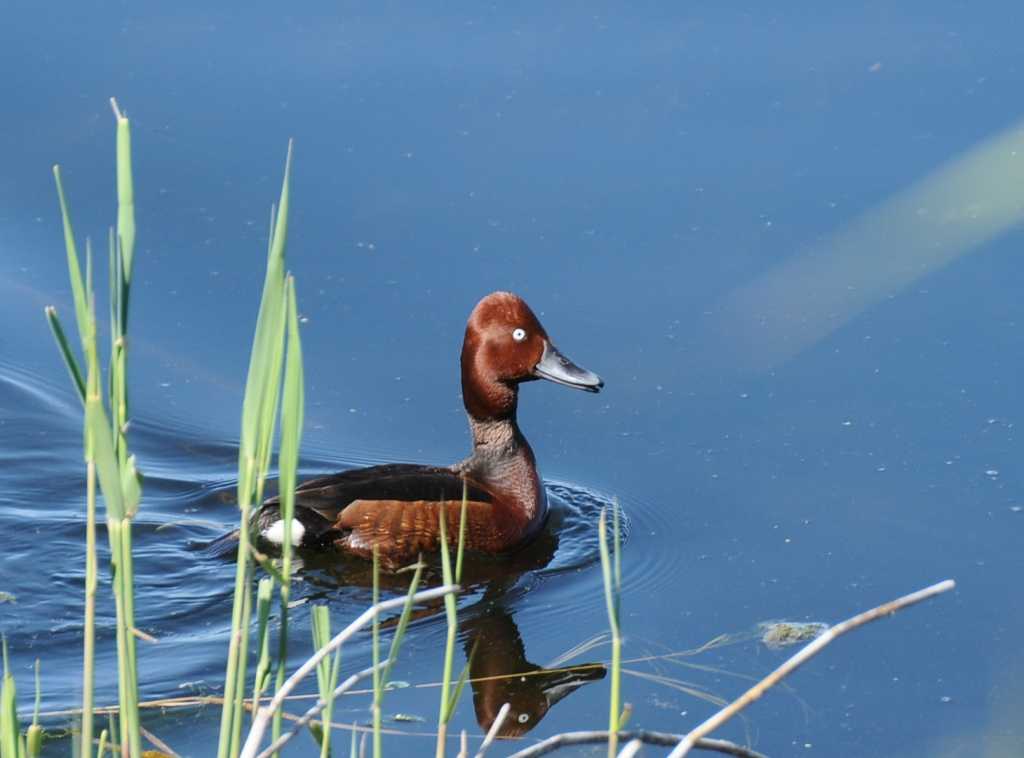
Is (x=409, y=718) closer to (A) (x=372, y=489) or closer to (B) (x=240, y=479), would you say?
(A) (x=372, y=489)

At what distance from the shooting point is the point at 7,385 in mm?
6684

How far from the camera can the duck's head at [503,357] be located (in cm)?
629

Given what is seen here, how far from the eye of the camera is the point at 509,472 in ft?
20.4

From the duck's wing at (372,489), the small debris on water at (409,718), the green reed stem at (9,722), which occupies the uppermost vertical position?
the duck's wing at (372,489)

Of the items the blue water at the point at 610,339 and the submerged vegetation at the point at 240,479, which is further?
the blue water at the point at 610,339

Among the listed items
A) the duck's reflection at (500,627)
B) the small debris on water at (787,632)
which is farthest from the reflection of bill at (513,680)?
the small debris on water at (787,632)

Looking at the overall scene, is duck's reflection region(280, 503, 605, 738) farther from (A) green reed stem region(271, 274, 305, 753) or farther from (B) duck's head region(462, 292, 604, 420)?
(A) green reed stem region(271, 274, 305, 753)

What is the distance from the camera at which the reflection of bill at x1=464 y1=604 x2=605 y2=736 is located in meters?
4.64

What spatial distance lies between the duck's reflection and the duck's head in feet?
1.68

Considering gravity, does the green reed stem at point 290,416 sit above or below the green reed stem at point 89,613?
above

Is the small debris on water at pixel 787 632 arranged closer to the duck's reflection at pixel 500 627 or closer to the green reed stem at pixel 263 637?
the duck's reflection at pixel 500 627

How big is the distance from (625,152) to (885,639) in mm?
3151

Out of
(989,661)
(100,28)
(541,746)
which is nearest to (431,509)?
(989,661)

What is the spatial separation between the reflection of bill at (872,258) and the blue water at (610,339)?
0.6 inches
